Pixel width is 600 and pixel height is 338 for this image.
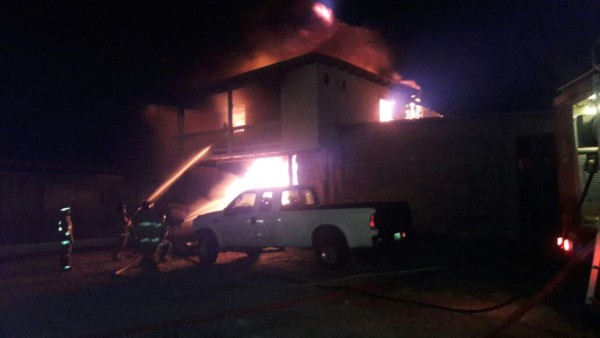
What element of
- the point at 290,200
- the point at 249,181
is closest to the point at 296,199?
the point at 290,200

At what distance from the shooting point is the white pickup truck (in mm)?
9656

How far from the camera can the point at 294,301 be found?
24.1 ft

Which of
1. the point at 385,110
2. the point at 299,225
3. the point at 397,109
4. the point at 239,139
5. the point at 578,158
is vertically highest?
the point at 397,109

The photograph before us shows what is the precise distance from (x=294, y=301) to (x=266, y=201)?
165 inches

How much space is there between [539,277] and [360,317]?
12.9ft

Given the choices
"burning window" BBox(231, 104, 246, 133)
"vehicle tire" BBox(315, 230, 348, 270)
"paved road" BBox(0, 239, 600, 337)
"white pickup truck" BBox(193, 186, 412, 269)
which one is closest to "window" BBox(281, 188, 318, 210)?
"white pickup truck" BBox(193, 186, 412, 269)

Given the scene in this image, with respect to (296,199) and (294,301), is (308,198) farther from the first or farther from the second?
(294,301)

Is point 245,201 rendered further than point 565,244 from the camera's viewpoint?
Yes

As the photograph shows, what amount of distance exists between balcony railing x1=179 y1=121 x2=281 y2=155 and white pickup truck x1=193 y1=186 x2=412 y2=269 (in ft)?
17.6

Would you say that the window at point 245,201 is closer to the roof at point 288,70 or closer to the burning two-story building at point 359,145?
the burning two-story building at point 359,145

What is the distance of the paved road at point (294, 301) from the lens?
6.03 meters

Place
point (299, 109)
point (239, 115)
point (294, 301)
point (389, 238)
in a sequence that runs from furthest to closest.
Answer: point (239, 115) → point (299, 109) → point (389, 238) → point (294, 301)

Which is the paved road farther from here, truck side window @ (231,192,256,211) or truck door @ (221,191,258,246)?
truck side window @ (231,192,256,211)

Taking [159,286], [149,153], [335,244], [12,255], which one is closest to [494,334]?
[335,244]
